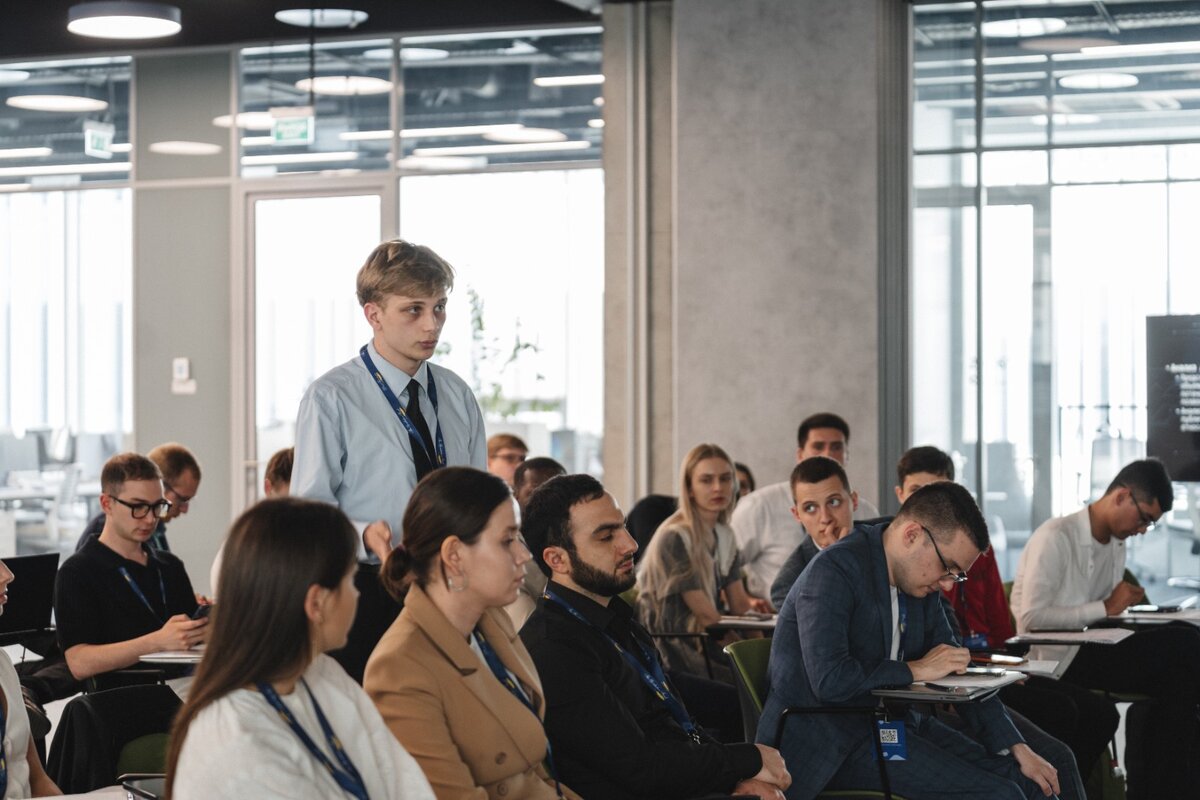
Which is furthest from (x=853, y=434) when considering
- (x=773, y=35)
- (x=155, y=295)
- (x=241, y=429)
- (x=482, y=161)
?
(x=155, y=295)

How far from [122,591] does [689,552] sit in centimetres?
248

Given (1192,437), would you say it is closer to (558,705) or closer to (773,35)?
(773,35)

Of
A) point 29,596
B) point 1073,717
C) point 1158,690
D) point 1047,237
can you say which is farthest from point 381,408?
point 1047,237

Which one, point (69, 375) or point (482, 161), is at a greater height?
point (482, 161)

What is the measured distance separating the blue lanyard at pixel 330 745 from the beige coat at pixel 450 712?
352 millimetres

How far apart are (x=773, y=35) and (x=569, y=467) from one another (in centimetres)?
311

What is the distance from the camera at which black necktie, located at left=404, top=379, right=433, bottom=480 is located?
3.68m

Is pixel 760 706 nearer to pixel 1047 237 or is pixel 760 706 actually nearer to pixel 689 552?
pixel 689 552

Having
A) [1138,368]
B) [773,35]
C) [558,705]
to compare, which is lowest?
[558,705]

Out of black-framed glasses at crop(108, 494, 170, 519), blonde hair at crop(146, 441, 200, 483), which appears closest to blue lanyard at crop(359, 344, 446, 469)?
black-framed glasses at crop(108, 494, 170, 519)

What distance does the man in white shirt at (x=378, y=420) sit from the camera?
3.56 meters

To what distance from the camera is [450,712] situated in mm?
2803

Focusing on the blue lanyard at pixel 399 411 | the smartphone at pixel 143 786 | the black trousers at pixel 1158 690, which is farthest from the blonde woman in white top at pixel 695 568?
the smartphone at pixel 143 786

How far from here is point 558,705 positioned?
3326mm
